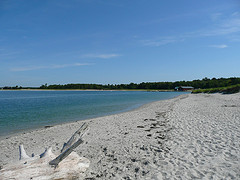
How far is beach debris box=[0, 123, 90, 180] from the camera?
412cm

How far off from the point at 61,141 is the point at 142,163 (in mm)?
5478

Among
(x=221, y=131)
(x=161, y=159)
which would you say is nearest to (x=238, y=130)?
(x=221, y=131)

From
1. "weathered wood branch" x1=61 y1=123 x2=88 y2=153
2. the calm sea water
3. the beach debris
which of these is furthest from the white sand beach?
the calm sea water

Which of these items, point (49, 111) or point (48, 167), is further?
point (49, 111)

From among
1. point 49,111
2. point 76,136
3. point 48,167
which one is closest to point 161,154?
point 76,136

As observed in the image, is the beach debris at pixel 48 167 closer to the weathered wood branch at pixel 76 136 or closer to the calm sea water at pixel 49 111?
the weathered wood branch at pixel 76 136

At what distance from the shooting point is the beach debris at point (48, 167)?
4.12m

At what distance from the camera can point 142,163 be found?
18.0 ft

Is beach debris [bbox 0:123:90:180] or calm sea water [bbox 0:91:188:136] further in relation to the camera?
calm sea water [bbox 0:91:188:136]

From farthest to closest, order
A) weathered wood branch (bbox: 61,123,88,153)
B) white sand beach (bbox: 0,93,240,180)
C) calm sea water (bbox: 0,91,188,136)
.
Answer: calm sea water (bbox: 0,91,188,136) < weathered wood branch (bbox: 61,123,88,153) < white sand beach (bbox: 0,93,240,180)

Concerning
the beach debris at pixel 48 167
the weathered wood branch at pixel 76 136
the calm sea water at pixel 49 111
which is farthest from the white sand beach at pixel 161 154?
the calm sea water at pixel 49 111

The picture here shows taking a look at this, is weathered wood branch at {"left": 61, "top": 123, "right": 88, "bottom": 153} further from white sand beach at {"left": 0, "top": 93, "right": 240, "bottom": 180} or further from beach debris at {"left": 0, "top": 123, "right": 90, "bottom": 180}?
white sand beach at {"left": 0, "top": 93, "right": 240, "bottom": 180}

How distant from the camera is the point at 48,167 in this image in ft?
14.9

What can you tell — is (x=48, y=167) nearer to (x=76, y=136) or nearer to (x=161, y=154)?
(x=76, y=136)
